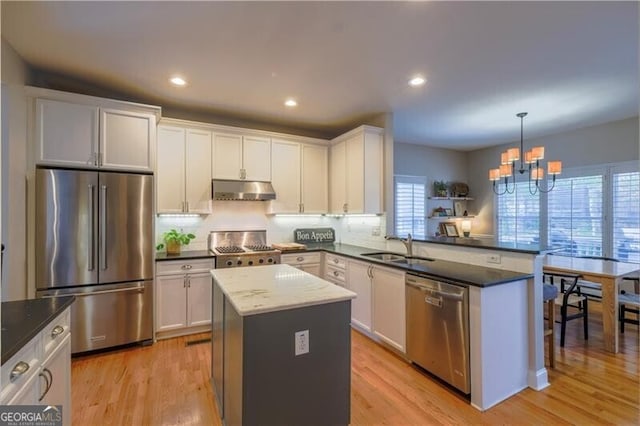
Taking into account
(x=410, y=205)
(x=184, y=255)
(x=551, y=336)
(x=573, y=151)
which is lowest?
(x=551, y=336)

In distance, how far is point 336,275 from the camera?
3879 millimetres

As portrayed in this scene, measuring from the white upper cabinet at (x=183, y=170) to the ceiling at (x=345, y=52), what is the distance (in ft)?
1.34

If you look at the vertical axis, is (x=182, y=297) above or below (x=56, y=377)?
below

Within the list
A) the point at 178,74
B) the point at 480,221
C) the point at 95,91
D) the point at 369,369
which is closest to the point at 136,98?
the point at 95,91

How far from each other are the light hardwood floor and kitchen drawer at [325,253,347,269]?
3.41ft

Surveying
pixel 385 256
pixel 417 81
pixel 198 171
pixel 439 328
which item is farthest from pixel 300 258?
pixel 417 81

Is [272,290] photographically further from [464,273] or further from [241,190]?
[241,190]

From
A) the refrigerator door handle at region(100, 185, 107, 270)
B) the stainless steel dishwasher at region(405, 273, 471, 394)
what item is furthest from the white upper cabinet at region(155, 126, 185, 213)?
the stainless steel dishwasher at region(405, 273, 471, 394)

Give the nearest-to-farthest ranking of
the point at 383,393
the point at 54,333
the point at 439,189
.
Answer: the point at 54,333 < the point at 383,393 < the point at 439,189

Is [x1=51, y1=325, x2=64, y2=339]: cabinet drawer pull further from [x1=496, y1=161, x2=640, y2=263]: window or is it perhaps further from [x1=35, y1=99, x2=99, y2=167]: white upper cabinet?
[x1=496, y1=161, x2=640, y2=263]: window

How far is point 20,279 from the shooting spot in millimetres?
2582

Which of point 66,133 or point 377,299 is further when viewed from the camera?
point 377,299

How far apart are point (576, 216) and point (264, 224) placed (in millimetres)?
5107

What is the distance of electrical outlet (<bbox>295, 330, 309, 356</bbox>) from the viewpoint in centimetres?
164
